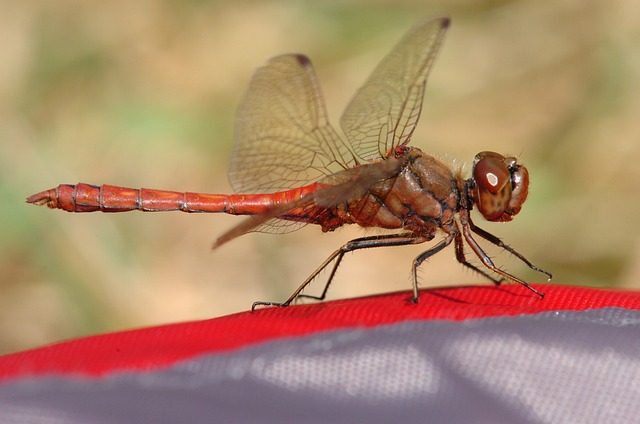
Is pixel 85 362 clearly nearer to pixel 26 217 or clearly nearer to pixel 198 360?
pixel 198 360

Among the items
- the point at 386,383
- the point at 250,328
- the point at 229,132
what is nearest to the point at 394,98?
the point at 250,328

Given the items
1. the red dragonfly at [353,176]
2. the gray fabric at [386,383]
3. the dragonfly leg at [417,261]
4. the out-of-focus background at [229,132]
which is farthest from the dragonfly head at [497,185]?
the out-of-focus background at [229,132]

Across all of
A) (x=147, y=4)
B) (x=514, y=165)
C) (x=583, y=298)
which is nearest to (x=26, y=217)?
(x=147, y=4)

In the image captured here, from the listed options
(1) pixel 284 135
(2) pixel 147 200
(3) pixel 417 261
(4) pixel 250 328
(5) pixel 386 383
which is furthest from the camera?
(1) pixel 284 135

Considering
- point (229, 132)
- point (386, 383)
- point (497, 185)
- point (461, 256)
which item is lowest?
point (386, 383)

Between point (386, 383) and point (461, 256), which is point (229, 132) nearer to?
point (461, 256)

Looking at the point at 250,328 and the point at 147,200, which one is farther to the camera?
the point at 147,200

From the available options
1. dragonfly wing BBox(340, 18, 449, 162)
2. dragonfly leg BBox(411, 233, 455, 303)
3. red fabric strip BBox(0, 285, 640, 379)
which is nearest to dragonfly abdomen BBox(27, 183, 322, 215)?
dragonfly wing BBox(340, 18, 449, 162)
